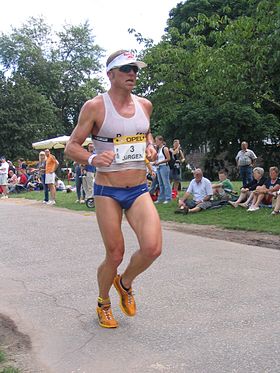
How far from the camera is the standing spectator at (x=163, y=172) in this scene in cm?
1395

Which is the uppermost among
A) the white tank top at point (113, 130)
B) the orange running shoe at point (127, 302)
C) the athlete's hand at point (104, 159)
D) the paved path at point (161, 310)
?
the white tank top at point (113, 130)

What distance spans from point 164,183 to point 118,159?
9.97m

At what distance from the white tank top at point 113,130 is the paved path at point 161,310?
1.39 meters

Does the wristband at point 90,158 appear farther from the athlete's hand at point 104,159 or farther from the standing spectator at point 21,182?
the standing spectator at point 21,182

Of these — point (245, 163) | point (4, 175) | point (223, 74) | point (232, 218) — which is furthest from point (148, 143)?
point (4, 175)

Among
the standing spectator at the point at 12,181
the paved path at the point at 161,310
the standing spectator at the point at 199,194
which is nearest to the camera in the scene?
the paved path at the point at 161,310

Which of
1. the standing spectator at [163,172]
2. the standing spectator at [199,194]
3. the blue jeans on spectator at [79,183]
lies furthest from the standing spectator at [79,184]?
the standing spectator at [199,194]

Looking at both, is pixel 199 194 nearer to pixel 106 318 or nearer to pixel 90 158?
pixel 106 318

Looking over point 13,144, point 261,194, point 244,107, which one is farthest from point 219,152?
point 261,194

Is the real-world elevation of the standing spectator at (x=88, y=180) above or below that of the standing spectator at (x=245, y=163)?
below

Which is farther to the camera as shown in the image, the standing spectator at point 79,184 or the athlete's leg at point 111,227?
the standing spectator at point 79,184

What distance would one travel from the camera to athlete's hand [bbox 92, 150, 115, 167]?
4.03 meters

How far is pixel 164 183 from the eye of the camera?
46.4 ft

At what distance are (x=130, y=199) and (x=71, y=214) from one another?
9.55m
